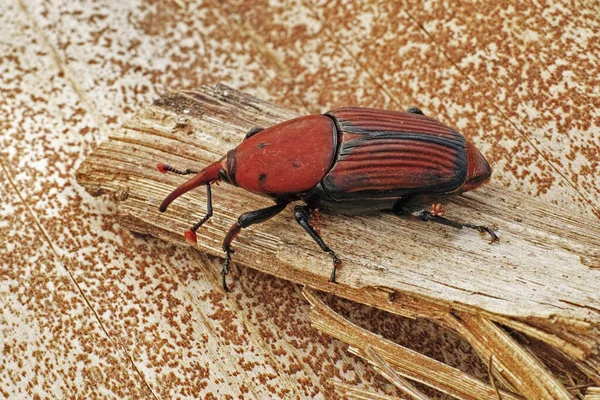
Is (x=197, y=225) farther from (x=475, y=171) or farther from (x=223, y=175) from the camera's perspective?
(x=475, y=171)

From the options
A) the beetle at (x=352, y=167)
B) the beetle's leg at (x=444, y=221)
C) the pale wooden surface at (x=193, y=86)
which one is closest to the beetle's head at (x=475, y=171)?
the beetle at (x=352, y=167)

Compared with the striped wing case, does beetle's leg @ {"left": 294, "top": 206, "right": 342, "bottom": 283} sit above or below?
below

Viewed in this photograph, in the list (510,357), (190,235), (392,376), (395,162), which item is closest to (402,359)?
(392,376)

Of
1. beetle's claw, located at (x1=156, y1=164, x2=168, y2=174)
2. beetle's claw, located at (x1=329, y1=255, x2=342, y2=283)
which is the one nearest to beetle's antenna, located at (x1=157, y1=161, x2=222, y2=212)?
beetle's claw, located at (x1=156, y1=164, x2=168, y2=174)

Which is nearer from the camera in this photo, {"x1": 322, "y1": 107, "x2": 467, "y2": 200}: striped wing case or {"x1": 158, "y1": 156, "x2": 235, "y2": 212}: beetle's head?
{"x1": 322, "y1": 107, "x2": 467, "y2": 200}: striped wing case

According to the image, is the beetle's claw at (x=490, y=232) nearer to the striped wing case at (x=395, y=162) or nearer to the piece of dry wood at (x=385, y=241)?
the piece of dry wood at (x=385, y=241)

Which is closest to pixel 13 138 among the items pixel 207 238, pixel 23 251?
pixel 23 251

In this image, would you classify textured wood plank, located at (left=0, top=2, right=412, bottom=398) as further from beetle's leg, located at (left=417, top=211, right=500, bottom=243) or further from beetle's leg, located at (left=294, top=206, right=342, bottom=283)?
beetle's leg, located at (left=417, top=211, right=500, bottom=243)

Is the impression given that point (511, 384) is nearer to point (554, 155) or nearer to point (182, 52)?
point (554, 155)
